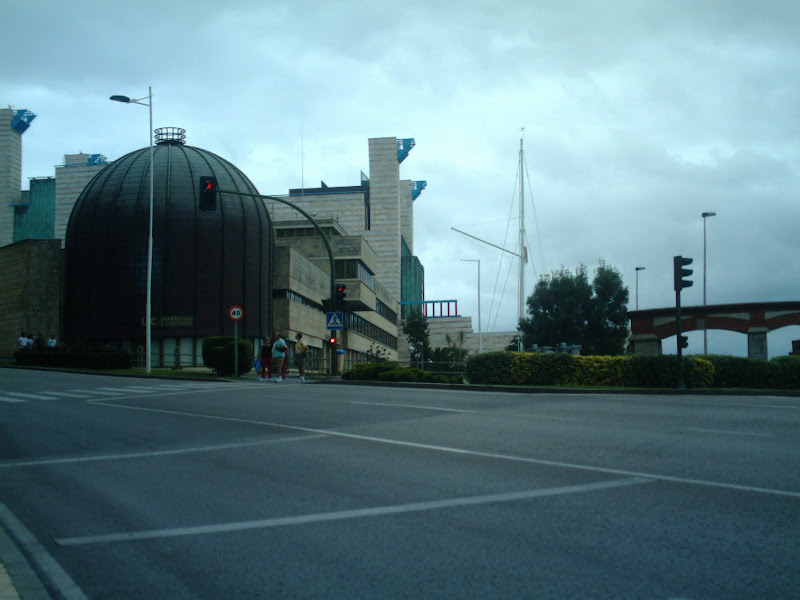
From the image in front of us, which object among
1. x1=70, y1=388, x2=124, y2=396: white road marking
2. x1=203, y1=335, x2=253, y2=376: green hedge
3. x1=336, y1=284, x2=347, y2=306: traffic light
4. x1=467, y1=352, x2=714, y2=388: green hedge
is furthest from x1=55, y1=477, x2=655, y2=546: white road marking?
x1=203, y1=335, x2=253, y2=376: green hedge

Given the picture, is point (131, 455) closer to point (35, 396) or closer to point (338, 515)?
point (338, 515)

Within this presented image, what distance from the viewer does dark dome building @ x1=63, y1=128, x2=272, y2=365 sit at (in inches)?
2021

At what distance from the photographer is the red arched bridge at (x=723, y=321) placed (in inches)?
1352

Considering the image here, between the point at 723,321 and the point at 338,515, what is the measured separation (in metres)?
33.3

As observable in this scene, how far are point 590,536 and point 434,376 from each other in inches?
806

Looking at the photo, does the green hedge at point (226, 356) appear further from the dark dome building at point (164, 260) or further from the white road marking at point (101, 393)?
the dark dome building at point (164, 260)

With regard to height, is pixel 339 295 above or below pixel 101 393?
above

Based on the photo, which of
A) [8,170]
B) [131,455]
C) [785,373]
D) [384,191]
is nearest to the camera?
[131,455]

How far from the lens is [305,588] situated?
448 centimetres

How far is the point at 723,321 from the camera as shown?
35.6 m

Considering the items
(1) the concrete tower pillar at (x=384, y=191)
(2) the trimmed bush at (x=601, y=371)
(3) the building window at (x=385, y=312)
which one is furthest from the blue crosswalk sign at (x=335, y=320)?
(1) the concrete tower pillar at (x=384, y=191)

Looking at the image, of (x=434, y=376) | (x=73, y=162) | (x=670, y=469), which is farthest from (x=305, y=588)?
(x=73, y=162)

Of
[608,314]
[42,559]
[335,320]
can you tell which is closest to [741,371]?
[335,320]

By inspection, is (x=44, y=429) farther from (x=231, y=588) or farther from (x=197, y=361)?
(x=197, y=361)
